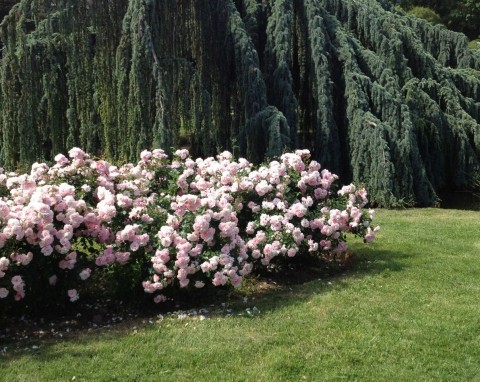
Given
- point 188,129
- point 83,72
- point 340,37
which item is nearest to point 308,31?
point 340,37

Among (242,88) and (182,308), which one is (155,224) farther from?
(242,88)

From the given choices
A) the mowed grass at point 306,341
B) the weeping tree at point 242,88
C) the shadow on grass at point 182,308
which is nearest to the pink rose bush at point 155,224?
the shadow on grass at point 182,308

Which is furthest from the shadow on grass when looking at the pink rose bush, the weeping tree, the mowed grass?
the weeping tree

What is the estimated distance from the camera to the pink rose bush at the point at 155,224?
415 cm

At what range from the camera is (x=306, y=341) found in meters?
3.98

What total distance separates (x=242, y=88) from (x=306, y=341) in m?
5.64

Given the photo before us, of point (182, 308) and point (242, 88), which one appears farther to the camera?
point (242, 88)

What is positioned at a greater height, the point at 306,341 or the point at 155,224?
the point at 155,224

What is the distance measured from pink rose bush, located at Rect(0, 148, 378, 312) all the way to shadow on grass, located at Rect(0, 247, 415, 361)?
17cm

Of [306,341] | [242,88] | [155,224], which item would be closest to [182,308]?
[155,224]

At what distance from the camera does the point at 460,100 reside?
11117 millimetres

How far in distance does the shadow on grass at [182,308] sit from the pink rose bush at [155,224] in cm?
17

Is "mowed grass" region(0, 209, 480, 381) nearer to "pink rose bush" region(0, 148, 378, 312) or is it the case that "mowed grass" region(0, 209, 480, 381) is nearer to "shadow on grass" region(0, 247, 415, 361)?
"shadow on grass" region(0, 247, 415, 361)

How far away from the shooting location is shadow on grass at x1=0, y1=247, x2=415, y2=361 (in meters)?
4.02
